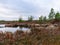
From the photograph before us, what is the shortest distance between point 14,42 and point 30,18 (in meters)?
67.7

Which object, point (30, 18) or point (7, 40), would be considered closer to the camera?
point (7, 40)

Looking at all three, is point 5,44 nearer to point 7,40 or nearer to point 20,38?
point 7,40

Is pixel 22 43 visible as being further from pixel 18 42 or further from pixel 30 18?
pixel 30 18

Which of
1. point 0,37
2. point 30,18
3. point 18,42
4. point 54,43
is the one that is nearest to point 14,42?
point 18,42

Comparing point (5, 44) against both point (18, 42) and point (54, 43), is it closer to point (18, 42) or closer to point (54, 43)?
point (18, 42)

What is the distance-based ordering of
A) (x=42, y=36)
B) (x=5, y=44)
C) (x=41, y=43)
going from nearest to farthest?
(x=5, y=44) < (x=41, y=43) < (x=42, y=36)

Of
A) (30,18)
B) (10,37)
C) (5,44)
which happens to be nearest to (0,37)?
(10,37)

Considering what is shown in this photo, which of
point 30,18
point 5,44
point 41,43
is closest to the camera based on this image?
point 5,44

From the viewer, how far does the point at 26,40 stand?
993 centimetres

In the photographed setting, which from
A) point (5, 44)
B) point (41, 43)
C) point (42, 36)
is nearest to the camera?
point (5, 44)

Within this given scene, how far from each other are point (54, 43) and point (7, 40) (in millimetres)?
2232

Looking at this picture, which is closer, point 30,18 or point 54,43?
point 54,43

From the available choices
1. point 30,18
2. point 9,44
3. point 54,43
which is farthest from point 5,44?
point 30,18

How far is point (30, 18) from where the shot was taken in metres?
77.1
